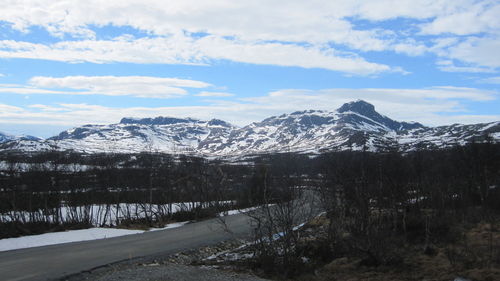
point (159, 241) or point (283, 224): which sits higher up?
point (283, 224)

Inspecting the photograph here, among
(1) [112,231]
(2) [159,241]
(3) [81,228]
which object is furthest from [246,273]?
(3) [81,228]

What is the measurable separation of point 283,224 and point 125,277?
5047mm

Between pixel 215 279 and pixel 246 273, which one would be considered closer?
pixel 215 279

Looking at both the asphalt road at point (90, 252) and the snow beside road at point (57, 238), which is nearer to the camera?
Answer: the asphalt road at point (90, 252)

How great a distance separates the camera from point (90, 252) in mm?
17469

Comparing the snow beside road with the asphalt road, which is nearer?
the asphalt road

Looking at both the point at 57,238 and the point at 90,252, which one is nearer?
the point at 90,252

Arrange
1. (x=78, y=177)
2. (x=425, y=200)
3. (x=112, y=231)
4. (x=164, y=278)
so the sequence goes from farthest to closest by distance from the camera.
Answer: (x=78, y=177)
(x=425, y=200)
(x=112, y=231)
(x=164, y=278)

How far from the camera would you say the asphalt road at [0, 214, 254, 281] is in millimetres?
13578

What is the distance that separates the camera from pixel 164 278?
12312 mm

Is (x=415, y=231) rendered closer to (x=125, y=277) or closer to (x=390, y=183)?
(x=390, y=183)

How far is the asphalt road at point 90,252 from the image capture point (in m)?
13.6

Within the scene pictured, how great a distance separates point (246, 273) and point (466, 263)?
659 cm

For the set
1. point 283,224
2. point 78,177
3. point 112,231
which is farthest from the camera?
point 78,177
